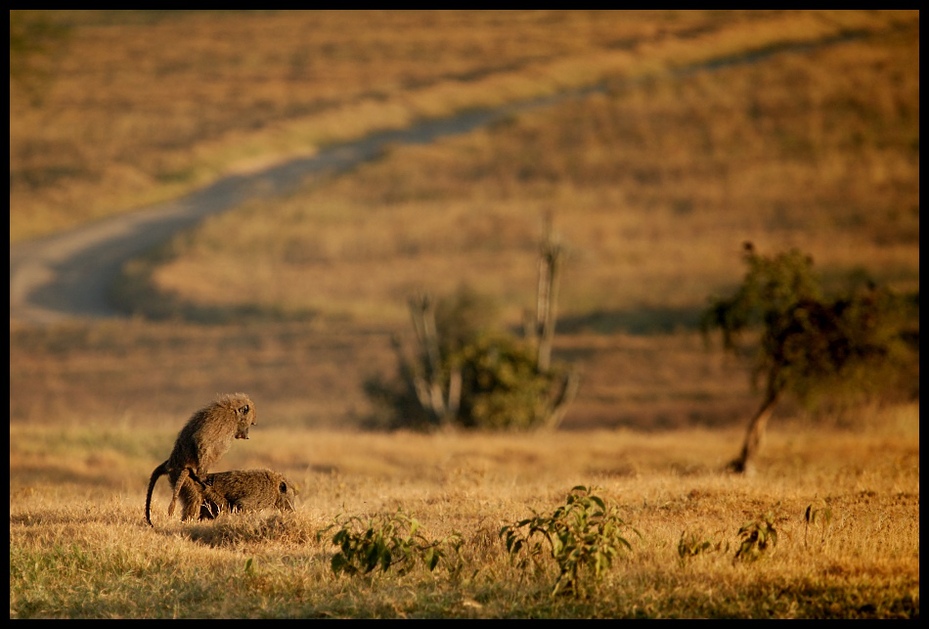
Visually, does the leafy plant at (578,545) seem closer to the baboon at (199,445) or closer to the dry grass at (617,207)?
the baboon at (199,445)

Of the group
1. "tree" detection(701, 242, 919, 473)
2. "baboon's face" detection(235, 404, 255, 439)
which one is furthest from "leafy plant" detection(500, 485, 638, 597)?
"tree" detection(701, 242, 919, 473)

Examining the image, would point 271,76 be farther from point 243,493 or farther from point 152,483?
point 152,483

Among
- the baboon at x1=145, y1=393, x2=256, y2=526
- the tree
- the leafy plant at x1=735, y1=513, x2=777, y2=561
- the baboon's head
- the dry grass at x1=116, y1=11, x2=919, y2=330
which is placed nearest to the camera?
the leafy plant at x1=735, y1=513, x2=777, y2=561

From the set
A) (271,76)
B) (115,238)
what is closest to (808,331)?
(115,238)

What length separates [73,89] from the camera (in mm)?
90062

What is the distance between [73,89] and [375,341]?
6181 centimetres

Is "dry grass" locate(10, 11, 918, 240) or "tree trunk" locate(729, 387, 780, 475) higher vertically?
"dry grass" locate(10, 11, 918, 240)

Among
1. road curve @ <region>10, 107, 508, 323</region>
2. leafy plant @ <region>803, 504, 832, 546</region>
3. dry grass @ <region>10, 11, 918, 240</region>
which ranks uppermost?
dry grass @ <region>10, 11, 918, 240</region>

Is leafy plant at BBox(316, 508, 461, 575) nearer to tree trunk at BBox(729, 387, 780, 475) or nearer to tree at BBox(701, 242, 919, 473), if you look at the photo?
tree trunk at BBox(729, 387, 780, 475)

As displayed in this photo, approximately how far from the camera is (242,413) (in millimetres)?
10742

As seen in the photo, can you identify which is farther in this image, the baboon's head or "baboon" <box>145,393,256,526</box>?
the baboon's head

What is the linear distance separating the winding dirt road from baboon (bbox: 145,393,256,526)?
33394 mm

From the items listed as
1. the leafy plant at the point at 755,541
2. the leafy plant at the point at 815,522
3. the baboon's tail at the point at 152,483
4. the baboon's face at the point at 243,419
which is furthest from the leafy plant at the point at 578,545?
the baboon's tail at the point at 152,483

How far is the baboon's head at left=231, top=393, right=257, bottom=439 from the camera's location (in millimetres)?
10703
